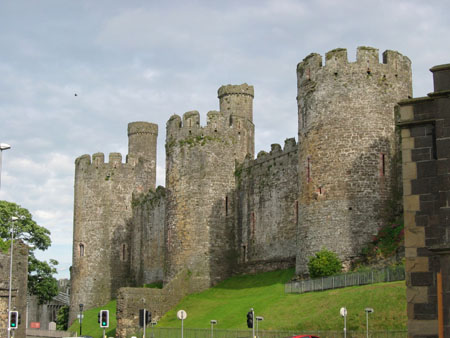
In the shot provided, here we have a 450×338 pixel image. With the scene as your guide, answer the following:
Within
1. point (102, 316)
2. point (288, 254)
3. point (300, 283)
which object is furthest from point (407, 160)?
point (288, 254)

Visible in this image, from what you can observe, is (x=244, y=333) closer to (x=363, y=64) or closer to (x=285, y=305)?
(x=285, y=305)

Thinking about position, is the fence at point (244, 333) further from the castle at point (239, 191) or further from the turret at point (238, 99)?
the turret at point (238, 99)

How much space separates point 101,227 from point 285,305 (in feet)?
97.0

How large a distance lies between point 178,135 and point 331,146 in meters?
14.9

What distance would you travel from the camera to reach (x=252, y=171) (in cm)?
5250

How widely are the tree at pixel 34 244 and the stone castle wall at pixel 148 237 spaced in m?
9.43

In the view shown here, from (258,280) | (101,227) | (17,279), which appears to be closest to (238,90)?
(101,227)

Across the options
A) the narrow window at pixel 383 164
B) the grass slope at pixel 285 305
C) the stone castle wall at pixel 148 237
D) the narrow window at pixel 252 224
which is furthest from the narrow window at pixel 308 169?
the stone castle wall at pixel 148 237

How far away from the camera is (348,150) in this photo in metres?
40.2

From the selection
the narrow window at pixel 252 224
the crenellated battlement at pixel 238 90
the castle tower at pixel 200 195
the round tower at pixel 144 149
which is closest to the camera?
the castle tower at pixel 200 195

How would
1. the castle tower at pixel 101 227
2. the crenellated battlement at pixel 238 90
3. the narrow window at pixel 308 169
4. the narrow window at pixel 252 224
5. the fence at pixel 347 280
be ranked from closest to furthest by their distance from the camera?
the fence at pixel 347 280
the narrow window at pixel 308 169
the narrow window at pixel 252 224
the crenellated battlement at pixel 238 90
the castle tower at pixel 101 227

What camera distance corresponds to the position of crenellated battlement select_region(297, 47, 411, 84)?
135ft

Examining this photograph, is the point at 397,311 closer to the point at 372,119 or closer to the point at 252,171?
the point at 372,119

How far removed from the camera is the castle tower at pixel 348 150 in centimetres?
3966
